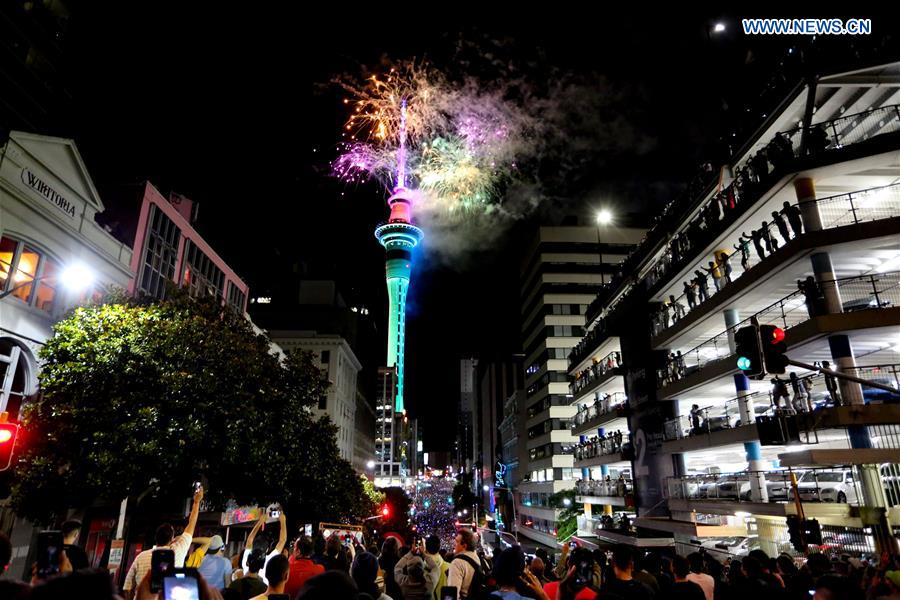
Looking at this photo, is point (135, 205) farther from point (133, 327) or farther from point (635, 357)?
point (635, 357)

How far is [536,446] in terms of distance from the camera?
65.3 m

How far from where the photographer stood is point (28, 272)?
656 inches

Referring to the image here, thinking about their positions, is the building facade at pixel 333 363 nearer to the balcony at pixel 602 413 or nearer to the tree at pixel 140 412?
the balcony at pixel 602 413

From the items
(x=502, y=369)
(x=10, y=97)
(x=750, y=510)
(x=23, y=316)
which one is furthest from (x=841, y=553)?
(x=502, y=369)

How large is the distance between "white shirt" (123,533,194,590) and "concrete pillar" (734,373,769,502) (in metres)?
16.8

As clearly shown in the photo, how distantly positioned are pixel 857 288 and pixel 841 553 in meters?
8.41

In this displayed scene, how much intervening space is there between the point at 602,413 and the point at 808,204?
20.3 m

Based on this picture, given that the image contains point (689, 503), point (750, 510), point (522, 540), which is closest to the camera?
point (750, 510)

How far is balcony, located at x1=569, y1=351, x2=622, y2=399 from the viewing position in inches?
1248

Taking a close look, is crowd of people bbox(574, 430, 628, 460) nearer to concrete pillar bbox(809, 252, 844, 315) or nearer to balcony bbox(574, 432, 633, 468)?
balcony bbox(574, 432, 633, 468)

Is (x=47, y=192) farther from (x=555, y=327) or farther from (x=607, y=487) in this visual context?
(x=555, y=327)

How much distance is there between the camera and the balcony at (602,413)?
1174 inches

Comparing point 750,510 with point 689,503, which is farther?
point 689,503

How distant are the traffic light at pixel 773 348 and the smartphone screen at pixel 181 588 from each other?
7.80 meters
